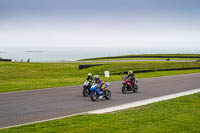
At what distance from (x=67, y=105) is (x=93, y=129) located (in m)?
6.18

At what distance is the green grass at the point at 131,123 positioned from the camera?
10.1 metres

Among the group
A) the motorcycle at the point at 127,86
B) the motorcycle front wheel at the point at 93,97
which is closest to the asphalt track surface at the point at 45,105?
the motorcycle front wheel at the point at 93,97

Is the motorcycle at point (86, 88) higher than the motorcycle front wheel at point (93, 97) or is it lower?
higher

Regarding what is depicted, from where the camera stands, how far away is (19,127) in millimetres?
10891

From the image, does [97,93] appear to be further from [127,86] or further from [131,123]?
[131,123]

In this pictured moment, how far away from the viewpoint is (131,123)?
1112 cm

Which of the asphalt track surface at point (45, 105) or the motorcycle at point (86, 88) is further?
the motorcycle at point (86, 88)

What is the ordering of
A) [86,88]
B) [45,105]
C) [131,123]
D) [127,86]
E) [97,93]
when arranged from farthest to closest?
1. [127,86]
2. [86,88]
3. [97,93]
4. [45,105]
5. [131,123]

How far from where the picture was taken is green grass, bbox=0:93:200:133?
10141 millimetres

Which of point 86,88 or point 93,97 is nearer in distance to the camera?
point 93,97

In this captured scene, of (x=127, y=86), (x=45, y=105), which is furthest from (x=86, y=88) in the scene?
(x=45, y=105)

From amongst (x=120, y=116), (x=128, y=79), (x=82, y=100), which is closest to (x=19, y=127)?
(x=120, y=116)

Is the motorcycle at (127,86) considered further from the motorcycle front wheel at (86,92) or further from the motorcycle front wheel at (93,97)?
the motorcycle front wheel at (93,97)

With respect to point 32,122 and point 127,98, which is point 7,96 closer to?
point 127,98
